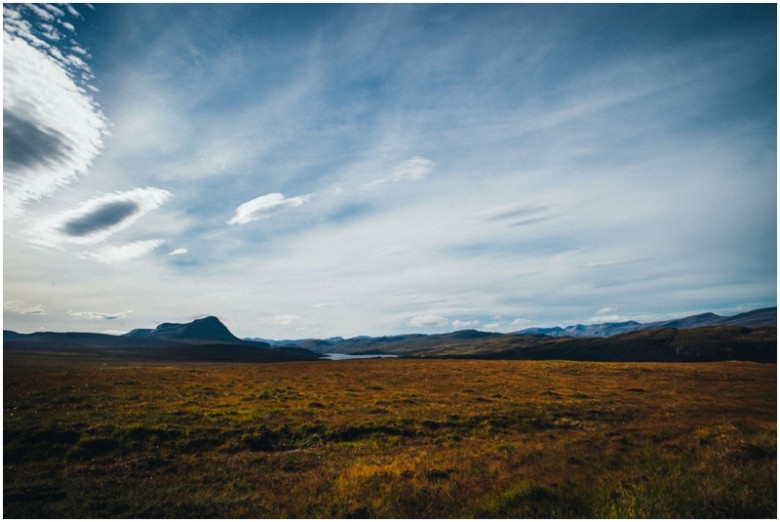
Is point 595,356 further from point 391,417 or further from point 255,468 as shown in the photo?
point 255,468

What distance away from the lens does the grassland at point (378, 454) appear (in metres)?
12.5

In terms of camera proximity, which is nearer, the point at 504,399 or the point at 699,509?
the point at 699,509

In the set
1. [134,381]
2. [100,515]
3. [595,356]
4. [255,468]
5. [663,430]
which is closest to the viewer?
[100,515]

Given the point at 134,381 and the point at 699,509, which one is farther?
the point at 134,381

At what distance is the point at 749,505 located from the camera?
1137cm

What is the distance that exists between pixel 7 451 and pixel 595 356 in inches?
7314

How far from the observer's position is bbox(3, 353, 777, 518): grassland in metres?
12.5

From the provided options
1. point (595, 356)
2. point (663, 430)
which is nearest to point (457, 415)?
point (663, 430)

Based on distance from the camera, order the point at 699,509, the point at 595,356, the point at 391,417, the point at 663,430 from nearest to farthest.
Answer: the point at 699,509
the point at 663,430
the point at 391,417
the point at 595,356

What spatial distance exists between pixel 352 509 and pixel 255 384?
3484cm

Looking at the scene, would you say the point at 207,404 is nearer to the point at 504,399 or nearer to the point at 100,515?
the point at 100,515

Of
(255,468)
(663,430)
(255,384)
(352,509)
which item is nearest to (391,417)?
(255,468)

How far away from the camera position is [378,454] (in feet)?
64.1

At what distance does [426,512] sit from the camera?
12.3 m
